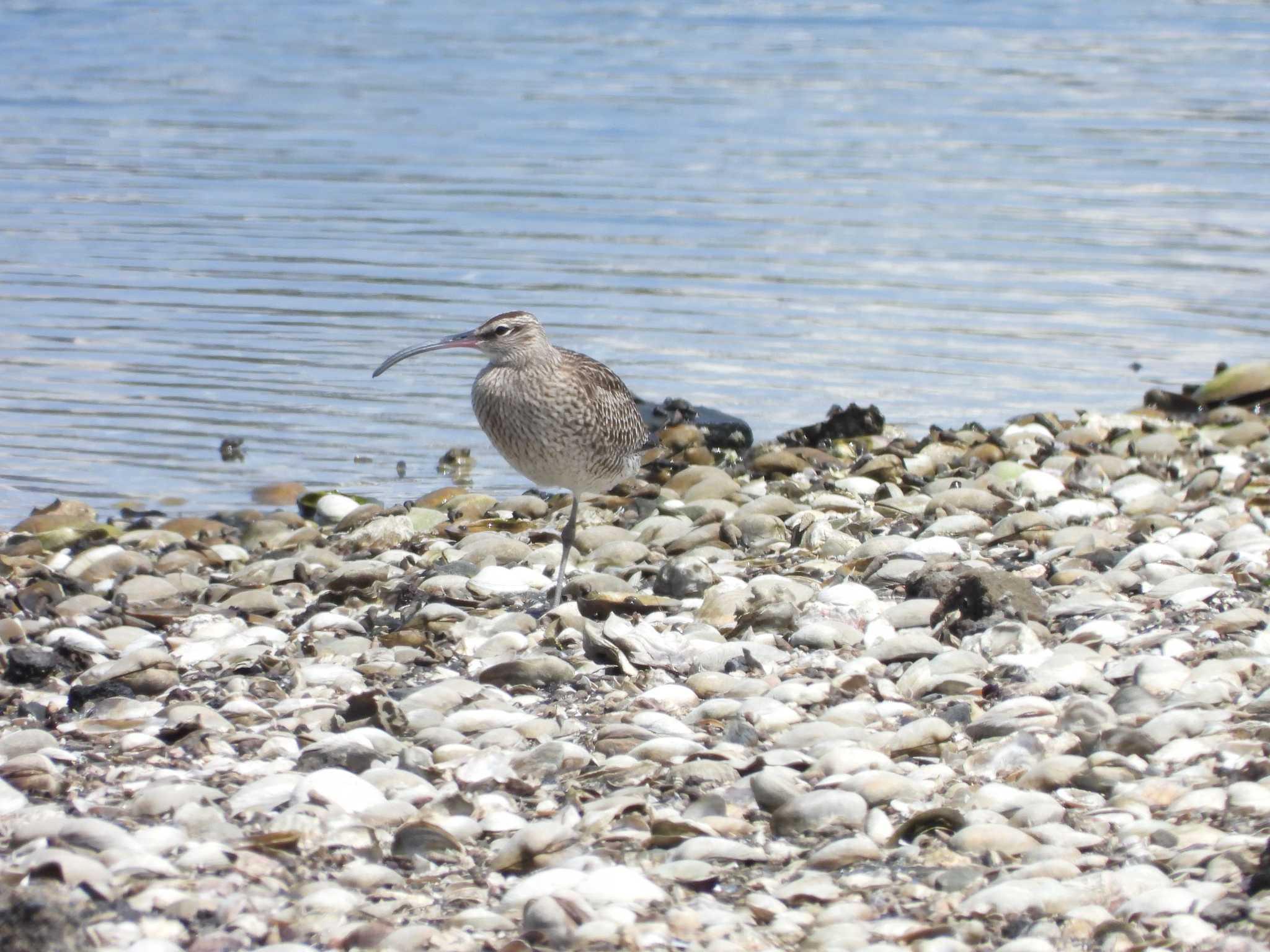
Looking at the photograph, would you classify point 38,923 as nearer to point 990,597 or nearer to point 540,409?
point 990,597

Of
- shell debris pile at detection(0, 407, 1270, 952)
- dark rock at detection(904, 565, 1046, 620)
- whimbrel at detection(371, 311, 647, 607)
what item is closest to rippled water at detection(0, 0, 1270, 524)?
whimbrel at detection(371, 311, 647, 607)

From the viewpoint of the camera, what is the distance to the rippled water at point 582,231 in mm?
12289

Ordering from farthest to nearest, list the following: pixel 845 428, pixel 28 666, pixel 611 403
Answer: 1. pixel 845 428
2. pixel 611 403
3. pixel 28 666

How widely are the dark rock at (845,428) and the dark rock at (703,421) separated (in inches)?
10.1

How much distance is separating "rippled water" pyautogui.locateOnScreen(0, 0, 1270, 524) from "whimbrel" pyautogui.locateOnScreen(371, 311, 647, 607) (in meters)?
2.45

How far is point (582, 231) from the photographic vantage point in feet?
55.8

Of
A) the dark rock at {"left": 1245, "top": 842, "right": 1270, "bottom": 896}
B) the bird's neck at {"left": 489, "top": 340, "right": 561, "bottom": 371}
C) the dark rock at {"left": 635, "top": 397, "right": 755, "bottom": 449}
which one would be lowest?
the dark rock at {"left": 635, "top": 397, "right": 755, "bottom": 449}

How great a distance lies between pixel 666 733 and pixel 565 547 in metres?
2.28

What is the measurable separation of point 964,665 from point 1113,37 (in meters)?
27.1

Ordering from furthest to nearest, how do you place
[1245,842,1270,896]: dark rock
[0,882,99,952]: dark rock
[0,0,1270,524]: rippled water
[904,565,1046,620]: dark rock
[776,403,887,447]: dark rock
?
[0,0,1270,524]: rippled water < [776,403,887,447]: dark rock < [904,565,1046,620]: dark rock < [1245,842,1270,896]: dark rock < [0,882,99,952]: dark rock

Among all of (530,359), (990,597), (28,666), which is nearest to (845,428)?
(530,359)

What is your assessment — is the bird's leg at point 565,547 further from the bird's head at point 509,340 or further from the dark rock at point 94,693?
the dark rock at point 94,693

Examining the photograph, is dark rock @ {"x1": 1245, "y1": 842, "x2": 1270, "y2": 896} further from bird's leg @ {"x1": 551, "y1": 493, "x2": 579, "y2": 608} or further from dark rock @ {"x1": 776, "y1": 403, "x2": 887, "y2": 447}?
dark rock @ {"x1": 776, "y1": 403, "x2": 887, "y2": 447}

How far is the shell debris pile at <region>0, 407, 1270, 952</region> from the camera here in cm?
429
